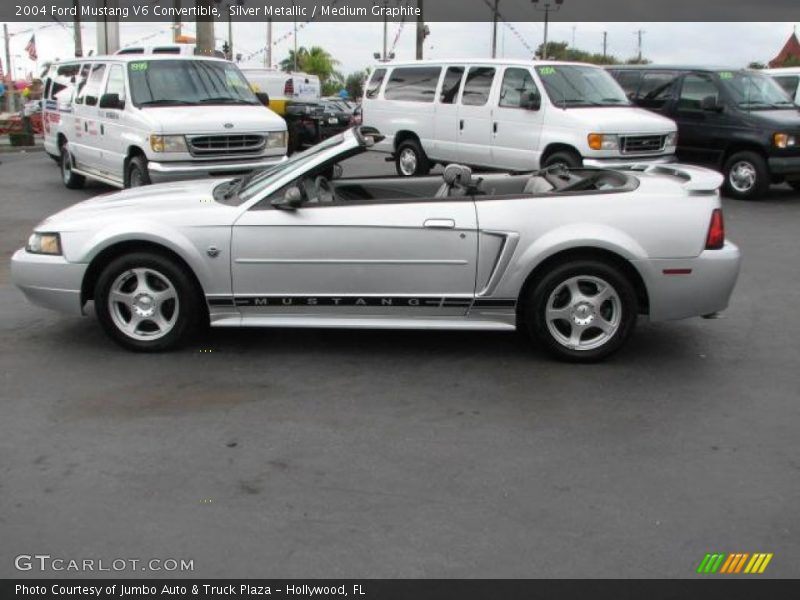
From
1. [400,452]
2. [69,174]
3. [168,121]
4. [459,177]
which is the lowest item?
[400,452]

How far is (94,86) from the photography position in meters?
12.9

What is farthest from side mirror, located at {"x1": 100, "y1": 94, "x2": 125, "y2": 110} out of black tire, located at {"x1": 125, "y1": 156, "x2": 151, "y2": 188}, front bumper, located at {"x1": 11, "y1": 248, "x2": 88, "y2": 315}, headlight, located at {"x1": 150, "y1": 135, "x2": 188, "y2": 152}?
front bumper, located at {"x1": 11, "y1": 248, "x2": 88, "y2": 315}

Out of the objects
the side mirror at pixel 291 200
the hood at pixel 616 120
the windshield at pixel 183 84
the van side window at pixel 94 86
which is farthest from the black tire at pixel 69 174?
the side mirror at pixel 291 200

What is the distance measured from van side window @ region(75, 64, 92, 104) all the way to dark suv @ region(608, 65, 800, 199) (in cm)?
873

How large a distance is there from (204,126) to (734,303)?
6.82 metres

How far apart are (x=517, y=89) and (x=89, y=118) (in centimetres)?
613

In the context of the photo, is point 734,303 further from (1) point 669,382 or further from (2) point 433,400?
(2) point 433,400

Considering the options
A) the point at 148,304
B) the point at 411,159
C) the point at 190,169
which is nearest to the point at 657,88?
the point at 411,159

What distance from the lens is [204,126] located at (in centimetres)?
1130

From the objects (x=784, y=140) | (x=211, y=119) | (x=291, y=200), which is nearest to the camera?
(x=291, y=200)

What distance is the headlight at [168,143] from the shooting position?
11.1 metres

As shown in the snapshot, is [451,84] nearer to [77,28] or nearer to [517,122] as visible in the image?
[517,122]

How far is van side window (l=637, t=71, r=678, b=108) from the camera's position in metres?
14.9

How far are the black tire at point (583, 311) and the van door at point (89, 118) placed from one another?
897 cm
